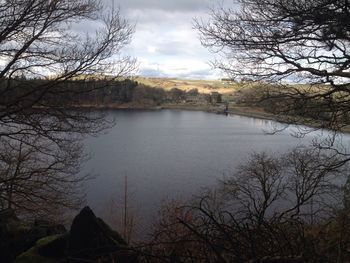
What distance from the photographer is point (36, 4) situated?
302 inches

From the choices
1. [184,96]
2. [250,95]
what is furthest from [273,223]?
[184,96]

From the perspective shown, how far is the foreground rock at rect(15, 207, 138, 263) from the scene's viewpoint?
11.8ft

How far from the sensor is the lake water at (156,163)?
2895 cm

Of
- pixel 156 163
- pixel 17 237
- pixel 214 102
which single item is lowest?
pixel 156 163

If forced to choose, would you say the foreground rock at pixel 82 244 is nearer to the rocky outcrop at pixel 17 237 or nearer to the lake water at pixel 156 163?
the rocky outcrop at pixel 17 237

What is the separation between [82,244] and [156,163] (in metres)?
36.5

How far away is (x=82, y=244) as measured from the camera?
4371 millimetres

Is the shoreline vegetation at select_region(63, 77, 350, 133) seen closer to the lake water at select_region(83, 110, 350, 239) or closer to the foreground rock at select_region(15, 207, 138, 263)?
the foreground rock at select_region(15, 207, 138, 263)

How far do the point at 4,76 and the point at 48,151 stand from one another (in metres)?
→ 2.05

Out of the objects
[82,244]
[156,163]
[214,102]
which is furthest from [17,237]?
[214,102]

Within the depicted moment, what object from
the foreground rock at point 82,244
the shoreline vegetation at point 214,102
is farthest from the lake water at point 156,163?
the foreground rock at point 82,244

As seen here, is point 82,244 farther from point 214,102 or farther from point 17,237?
point 214,102

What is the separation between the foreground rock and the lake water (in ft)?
38.7

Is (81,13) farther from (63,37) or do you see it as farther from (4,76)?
(4,76)
